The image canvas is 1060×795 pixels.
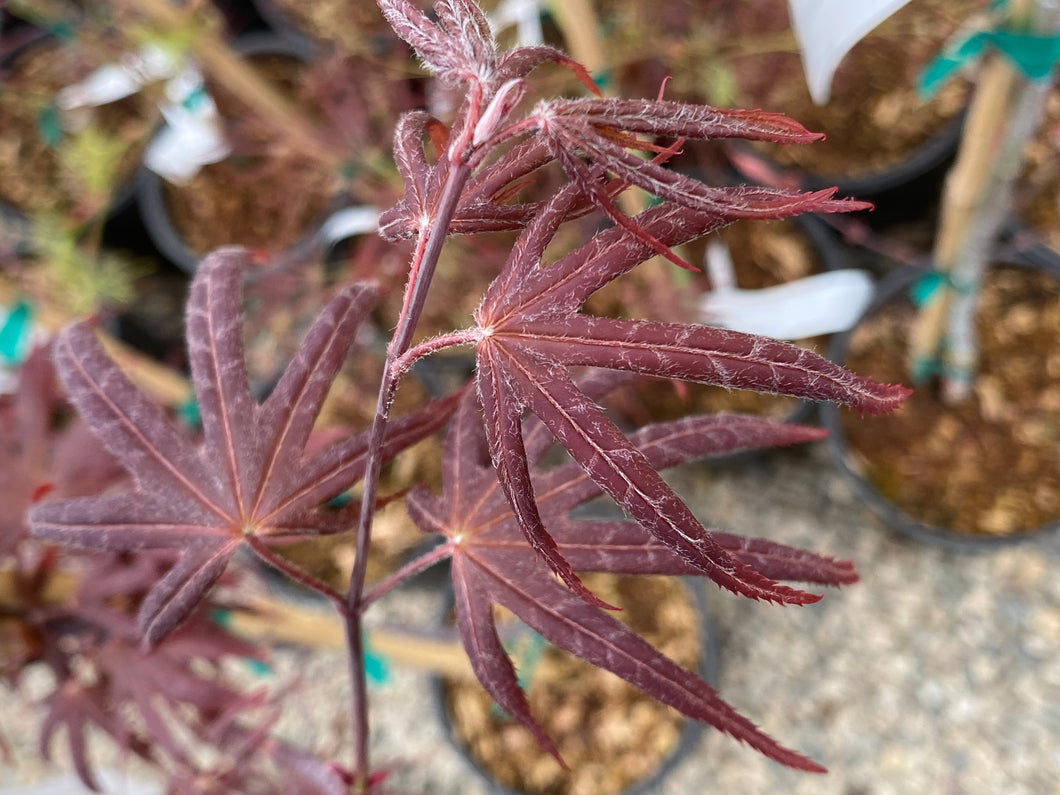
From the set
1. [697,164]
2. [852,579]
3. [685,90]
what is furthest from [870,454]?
[852,579]

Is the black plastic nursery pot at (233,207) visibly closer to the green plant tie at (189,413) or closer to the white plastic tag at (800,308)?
the green plant tie at (189,413)

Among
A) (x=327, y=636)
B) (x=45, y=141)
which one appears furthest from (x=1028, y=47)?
(x=45, y=141)

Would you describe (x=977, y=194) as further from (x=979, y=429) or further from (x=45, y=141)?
(x=45, y=141)

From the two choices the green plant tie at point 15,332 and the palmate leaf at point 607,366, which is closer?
the palmate leaf at point 607,366

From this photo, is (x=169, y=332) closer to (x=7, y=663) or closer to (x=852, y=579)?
(x=7, y=663)

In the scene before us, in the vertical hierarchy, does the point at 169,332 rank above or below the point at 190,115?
below

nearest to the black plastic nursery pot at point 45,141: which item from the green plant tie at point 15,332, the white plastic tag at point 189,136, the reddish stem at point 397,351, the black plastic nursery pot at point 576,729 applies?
the white plastic tag at point 189,136
